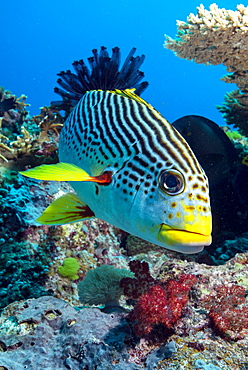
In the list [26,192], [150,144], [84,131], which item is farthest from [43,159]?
[150,144]

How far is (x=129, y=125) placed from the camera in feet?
6.98

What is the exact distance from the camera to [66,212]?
2.57 metres

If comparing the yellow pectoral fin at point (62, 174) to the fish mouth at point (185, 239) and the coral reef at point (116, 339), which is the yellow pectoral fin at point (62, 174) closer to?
the fish mouth at point (185, 239)

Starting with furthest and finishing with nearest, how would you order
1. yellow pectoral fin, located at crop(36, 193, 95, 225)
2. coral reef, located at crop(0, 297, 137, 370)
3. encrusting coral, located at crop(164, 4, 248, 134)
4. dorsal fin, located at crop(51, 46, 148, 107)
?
encrusting coral, located at crop(164, 4, 248, 134) → dorsal fin, located at crop(51, 46, 148, 107) → yellow pectoral fin, located at crop(36, 193, 95, 225) → coral reef, located at crop(0, 297, 137, 370)

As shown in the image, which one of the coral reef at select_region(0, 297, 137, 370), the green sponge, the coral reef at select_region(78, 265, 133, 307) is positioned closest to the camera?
the coral reef at select_region(0, 297, 137, 370)

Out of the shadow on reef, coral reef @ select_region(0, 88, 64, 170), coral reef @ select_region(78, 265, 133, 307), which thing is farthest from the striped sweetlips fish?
the shadow on reef

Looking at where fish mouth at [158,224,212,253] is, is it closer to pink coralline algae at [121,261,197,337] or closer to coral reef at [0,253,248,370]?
coral reef at [0,253,248,370]

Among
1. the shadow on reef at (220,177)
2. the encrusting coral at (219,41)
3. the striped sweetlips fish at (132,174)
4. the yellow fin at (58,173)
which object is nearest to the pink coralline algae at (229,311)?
the striped sweetlips fish at (132,174)

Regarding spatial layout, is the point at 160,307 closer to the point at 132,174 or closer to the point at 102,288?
the point at 102,288

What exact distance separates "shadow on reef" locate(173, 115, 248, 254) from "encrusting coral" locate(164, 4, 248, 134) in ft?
6.39

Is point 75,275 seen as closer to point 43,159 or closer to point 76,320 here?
point 76,320

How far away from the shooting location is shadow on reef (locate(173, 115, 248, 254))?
5973 millimetres

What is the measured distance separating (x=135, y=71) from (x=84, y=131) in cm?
196

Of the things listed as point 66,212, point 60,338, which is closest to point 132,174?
point 66,212
